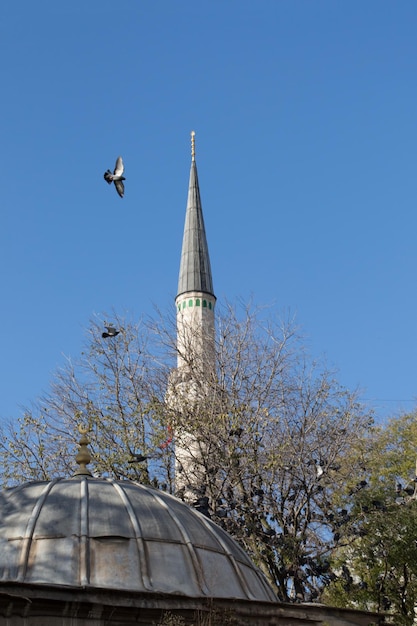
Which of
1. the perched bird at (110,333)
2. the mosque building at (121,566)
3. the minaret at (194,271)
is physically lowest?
the mosque building at (121,566)

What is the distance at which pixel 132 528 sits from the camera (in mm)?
11727

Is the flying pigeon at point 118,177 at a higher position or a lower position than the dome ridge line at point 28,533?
higher

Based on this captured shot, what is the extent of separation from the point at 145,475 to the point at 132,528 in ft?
35.2

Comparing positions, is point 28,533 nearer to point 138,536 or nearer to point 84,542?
point 84,542

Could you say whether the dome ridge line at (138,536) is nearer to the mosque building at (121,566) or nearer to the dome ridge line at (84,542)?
the mosque building at (121,566)

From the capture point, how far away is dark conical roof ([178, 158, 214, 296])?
1805 inches

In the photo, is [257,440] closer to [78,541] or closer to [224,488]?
[224,488]

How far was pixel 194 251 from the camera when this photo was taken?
48250 millimetres

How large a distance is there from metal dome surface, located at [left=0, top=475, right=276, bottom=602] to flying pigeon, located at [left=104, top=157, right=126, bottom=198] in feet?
37.4

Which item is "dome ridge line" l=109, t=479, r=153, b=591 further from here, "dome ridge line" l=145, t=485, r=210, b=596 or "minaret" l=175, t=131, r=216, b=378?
"minaret" l=175, t=131, r=216, b=378

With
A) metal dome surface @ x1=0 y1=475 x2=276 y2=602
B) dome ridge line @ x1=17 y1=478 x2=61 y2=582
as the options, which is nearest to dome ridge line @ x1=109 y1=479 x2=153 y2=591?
metal dome surface @ x1=0 y1=475 x2=276 y2=602

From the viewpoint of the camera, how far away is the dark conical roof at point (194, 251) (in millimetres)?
45844

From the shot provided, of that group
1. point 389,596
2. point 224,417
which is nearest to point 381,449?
point 389,596

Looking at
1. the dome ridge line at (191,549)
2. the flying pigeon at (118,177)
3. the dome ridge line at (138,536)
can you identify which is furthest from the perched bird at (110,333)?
the dome ridge line at (191,549)
